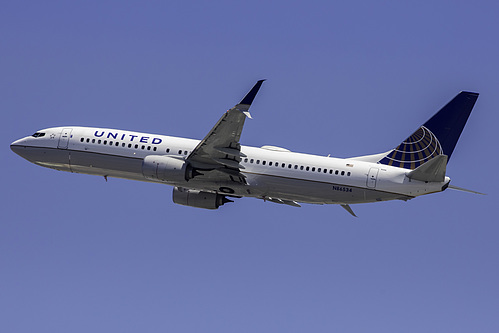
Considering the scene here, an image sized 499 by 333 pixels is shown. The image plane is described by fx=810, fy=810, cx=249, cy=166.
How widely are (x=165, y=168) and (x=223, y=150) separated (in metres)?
4.06

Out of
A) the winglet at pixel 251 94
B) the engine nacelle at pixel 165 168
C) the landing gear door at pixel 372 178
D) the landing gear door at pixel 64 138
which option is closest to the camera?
the winglet at pixel 251 94

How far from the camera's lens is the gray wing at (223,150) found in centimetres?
4781

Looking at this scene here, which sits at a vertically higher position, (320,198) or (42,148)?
A: (42,148)

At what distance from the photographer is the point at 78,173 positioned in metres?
56.9

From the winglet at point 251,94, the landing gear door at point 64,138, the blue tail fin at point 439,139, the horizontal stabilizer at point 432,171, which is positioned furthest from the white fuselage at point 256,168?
the winglet at point 251,94

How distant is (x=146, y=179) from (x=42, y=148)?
823 cm

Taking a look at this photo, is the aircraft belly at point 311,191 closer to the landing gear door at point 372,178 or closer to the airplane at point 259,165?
the airplane at point 259,165

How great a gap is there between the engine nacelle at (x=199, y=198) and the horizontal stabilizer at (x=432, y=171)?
13.3 metres

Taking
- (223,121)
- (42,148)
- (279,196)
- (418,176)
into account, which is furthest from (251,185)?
(42,148)

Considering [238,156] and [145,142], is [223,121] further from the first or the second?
[145,142]

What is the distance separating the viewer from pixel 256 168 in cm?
5250

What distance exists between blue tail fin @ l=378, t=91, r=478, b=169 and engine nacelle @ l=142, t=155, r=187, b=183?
13.1 m

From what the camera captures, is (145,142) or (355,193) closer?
(355,193)

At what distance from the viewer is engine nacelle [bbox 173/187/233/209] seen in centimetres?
5534
